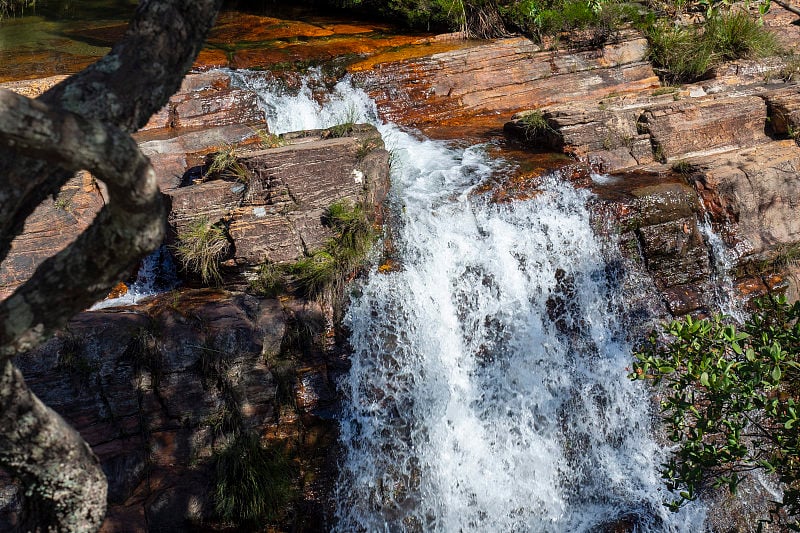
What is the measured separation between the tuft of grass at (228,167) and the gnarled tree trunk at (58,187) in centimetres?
400

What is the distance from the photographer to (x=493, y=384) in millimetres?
6461

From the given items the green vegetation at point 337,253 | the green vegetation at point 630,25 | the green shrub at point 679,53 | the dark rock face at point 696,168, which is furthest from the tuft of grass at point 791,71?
the green vegetation at point 337,253

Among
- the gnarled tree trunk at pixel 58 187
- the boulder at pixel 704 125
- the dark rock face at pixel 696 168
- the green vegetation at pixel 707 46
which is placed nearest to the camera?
the gnarled tree trunk at pixel 58 187

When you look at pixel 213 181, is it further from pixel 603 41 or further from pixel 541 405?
pixel 603 41

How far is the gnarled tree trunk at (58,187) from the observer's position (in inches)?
88.0

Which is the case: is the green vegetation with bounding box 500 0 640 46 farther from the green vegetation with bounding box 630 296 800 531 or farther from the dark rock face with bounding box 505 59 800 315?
the green vegetation with bounding box 630 296 800 531

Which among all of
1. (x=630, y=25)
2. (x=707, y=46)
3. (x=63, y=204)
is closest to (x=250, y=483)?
(x=63, y=204)

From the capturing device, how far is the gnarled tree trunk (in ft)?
7.33

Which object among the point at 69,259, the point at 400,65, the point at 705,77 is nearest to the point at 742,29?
the point at 705,77

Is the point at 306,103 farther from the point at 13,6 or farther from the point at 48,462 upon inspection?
the point at 13,6

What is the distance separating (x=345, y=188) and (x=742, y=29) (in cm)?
680

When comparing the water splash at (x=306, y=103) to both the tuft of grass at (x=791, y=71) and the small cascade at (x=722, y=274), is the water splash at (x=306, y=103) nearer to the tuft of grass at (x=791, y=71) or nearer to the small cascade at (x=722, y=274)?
the small cascade at (x=722, y=274)

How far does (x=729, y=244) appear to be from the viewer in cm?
762

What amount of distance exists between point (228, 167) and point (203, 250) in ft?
3.27
